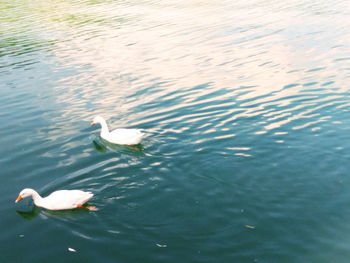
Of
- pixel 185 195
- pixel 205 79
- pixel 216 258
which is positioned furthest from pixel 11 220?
pixel 205 79

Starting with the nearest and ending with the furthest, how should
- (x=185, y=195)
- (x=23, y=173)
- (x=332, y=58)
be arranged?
(x=185, y=195) < (x=23, y=173) < (x=332, y=58)

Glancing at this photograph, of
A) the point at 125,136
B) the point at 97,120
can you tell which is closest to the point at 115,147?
the point at 125,136

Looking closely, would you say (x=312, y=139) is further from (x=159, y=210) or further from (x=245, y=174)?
(x=159, y=210)

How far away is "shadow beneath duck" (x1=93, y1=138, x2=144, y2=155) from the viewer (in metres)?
14.7

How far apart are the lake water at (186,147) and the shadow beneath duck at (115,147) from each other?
A: 0.08 metres

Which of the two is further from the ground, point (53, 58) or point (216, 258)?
point (53, 58)

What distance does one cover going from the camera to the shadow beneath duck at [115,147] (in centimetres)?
1468

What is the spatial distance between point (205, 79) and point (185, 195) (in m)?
12.4

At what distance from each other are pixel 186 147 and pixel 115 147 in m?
2.78

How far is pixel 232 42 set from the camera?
99.3ft

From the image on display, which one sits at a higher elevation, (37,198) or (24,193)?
(24,193)

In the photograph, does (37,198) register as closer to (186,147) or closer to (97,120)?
(186,147)

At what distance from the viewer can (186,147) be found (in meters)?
14.5

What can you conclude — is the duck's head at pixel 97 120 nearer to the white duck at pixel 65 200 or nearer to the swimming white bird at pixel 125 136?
the swimming white bird at pixel 125 136
